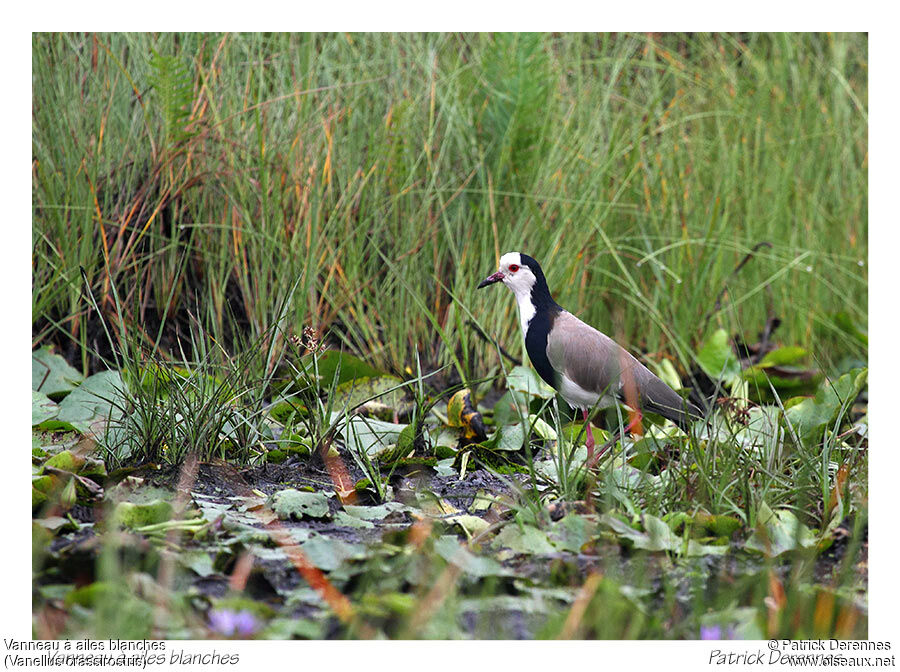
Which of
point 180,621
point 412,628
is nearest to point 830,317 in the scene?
point 412,628

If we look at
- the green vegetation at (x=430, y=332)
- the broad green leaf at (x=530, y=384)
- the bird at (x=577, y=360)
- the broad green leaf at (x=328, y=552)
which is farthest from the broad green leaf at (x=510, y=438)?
the broad green leaf at (x=328, y=552)

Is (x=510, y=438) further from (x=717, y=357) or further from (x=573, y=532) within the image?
(x=717, y=357)

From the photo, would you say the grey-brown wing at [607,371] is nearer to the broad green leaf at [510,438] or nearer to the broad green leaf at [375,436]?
the broad green leaf at [510,438]

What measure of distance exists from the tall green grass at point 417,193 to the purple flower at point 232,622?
6.12 ft

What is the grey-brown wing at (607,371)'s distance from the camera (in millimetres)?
3793

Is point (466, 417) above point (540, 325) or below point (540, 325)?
below

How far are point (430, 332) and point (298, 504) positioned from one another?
204 cm

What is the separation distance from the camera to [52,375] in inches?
158

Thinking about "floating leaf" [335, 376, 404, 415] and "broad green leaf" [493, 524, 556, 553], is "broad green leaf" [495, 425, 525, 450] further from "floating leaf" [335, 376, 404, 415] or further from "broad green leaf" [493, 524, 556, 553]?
"broad green leaf" [493, 524, 556, 553]

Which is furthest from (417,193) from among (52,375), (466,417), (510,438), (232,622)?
(232,622)

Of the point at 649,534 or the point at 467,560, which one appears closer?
the point at 467,560

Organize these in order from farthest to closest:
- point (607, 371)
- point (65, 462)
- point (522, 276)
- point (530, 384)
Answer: point (530, 384), point (522, 276), point (607, 371), point (65, 462)

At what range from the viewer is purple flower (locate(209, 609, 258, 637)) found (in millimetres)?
2277

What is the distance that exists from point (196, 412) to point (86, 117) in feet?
7.00
